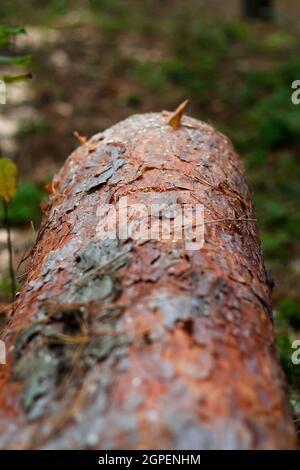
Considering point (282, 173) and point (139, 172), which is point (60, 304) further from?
point (282, 173)

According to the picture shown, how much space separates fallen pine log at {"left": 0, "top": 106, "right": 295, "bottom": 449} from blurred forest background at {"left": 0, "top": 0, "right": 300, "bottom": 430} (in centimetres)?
219

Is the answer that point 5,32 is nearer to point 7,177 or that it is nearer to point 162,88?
point 7,177

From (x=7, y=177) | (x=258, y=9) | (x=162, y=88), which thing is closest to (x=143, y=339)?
(x=7, y=177)

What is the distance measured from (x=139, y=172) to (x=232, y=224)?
47 cm

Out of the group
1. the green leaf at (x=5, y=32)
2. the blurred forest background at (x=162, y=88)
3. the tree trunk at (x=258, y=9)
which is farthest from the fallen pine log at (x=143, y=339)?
the tree trunk at (x=258, y=9)

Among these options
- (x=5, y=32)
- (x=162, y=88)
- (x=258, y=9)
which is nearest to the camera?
(x=5, y=32)

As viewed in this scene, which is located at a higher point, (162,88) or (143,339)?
(162,88)

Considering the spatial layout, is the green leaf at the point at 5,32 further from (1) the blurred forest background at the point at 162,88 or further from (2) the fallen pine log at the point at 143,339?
(1) the blurred forest background at the point at 162,88

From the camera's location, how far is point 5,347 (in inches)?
65.7

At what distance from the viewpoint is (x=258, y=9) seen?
33.1ft

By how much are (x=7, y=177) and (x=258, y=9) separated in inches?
347

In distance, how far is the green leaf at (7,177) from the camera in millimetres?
2643

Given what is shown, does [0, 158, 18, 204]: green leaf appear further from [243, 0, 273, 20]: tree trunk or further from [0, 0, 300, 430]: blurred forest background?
[243, 0, 273, 20]: tree trunk
